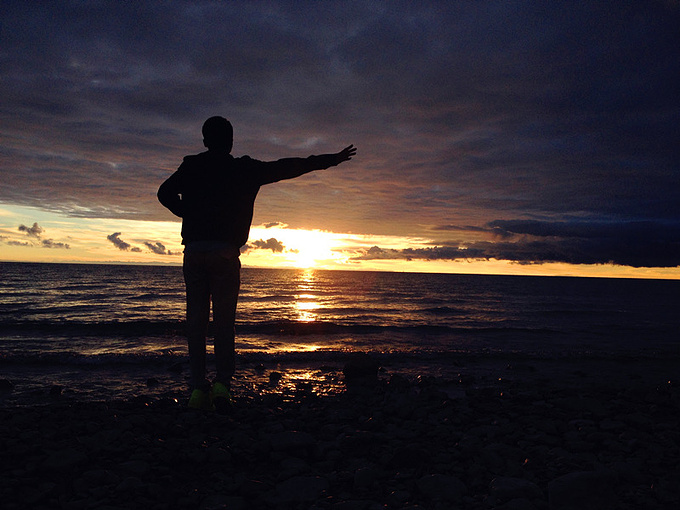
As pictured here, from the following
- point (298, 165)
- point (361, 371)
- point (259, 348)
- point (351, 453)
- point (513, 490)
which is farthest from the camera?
point (259, 348)

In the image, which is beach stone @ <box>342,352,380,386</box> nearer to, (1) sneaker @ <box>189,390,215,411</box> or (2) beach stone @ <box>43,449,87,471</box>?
(1) sneaker @ <box>189,390,215,411</box>

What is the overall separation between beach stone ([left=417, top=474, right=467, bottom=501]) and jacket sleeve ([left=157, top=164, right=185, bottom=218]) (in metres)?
4.02

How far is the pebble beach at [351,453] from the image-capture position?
3121 mm

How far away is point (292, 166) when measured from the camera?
472cm

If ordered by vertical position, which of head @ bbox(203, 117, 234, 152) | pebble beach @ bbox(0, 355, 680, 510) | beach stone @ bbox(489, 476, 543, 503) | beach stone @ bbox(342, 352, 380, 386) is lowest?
beach stone @ bbox(342, 352, 380, 386)

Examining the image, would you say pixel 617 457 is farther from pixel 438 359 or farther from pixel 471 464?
pixel 438 359

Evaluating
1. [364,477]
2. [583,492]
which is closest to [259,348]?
[364,477]

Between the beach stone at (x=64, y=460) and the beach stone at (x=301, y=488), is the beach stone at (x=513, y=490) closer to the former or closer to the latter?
the beach stone at (x=301, y=488)

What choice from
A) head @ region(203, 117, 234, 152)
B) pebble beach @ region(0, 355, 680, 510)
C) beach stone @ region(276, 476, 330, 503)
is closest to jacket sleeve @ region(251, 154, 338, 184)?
head @ region(203, 117, 234, 152)

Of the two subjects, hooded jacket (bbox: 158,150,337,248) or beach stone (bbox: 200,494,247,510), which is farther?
hooded jacket (bbox: 158,150,337,248)

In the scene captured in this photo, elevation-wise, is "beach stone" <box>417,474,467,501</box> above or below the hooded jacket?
below

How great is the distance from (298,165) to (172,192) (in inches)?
64.2

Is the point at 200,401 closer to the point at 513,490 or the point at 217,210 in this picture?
the point at 217,210

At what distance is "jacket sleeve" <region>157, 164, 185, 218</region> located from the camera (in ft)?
15.8
